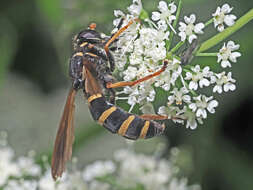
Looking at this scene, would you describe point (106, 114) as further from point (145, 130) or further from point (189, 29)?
point (189, 29)

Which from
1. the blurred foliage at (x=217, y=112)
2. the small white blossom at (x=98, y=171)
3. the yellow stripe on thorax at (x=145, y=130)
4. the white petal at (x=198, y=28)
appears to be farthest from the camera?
the blurred foliage at (x=217, y=112)

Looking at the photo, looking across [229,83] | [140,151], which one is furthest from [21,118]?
[229,83]

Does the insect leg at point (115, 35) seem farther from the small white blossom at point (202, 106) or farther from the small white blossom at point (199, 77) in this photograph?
the small white blossom at point (202, 106)

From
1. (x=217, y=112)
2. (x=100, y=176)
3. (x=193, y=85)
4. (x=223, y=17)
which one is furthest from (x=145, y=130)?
(x=217, y=112)

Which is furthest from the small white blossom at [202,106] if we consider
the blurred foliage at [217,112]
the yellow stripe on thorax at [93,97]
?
the blurred foliage at [217,112]

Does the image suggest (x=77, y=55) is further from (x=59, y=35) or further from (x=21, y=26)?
(x=21, y=26)

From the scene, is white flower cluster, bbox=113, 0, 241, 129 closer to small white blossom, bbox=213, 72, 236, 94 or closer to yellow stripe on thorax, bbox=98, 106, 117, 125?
small white blossom, bbox=213, 72, 236, 94
